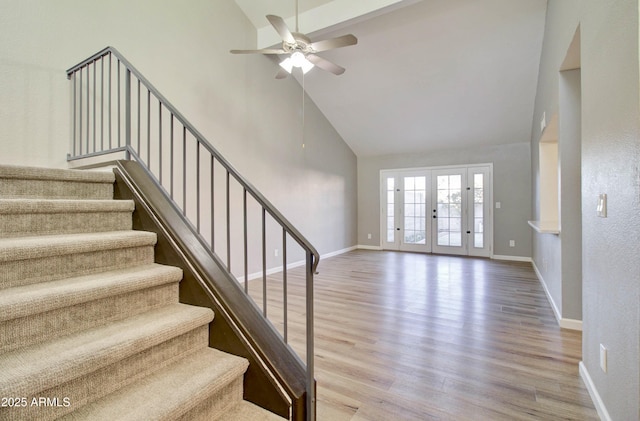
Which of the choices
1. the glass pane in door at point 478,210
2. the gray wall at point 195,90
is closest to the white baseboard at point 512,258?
the glass pane in door at point 478,210

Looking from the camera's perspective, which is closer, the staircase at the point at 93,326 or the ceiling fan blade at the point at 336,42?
the staircase at the point at 93,326

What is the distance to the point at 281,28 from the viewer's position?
9.29ft

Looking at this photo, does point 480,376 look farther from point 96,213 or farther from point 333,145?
point 333,145

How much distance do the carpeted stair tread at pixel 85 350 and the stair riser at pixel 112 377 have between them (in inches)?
1.6

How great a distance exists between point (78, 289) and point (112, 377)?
412 millimetres

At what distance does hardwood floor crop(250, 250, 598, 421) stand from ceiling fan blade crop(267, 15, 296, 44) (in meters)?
2.77

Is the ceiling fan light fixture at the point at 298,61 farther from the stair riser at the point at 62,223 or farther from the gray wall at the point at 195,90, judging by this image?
the stair riser at the point at 62,223

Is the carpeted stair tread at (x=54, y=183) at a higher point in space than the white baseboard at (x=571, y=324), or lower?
higher

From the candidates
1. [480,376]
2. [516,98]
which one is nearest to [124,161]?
[480,376]

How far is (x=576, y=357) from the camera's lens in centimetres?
235

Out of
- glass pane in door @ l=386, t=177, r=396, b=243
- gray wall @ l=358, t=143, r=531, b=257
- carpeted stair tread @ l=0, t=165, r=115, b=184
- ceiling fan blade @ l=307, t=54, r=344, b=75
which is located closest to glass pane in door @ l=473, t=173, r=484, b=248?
gray wall @ l=358, t=143, r=531, b=257

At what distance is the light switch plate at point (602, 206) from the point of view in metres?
1.56

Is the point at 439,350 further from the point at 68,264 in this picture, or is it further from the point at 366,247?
the point at 366,247

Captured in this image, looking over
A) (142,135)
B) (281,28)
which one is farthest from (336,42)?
(142,135)
